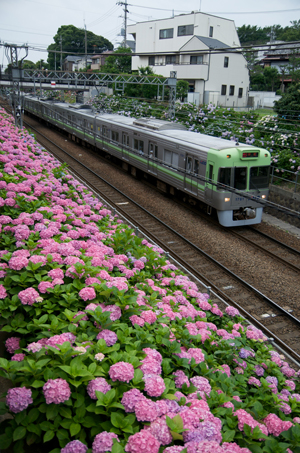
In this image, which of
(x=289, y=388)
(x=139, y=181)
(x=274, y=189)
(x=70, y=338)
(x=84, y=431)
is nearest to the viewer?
(x=84, y=431)

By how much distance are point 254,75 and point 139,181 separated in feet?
165

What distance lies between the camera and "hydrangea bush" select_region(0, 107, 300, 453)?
2867 mm

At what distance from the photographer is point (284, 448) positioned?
3088 millimetres

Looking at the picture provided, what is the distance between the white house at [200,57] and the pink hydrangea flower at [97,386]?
1704 inches

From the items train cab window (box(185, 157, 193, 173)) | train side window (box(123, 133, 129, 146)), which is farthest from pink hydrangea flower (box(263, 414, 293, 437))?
train side window (box(123, 133, 129, 146))

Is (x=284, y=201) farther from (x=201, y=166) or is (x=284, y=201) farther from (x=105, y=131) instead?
(x=105, y=131)

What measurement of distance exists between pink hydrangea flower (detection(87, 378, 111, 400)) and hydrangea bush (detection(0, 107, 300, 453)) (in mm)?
12

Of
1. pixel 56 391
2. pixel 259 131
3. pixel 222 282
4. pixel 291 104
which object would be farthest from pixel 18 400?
pixel 291 104

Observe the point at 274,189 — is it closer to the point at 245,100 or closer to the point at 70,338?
the point at 70,338

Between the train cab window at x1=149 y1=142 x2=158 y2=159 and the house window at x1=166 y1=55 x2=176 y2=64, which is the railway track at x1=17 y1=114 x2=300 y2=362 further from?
the house window at x1=166 y1=55 x2=176 y2=64

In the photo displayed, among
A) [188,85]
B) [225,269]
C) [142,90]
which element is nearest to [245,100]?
[188,85]

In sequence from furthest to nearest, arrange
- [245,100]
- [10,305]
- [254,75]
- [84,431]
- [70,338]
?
[254,75], [245,100], [10,305], [70,338], [84,431]

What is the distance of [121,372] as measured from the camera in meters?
3.05

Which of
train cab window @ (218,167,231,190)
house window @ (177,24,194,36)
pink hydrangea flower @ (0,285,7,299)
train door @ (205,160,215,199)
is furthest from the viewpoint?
house window @ (177,24,194,36)
